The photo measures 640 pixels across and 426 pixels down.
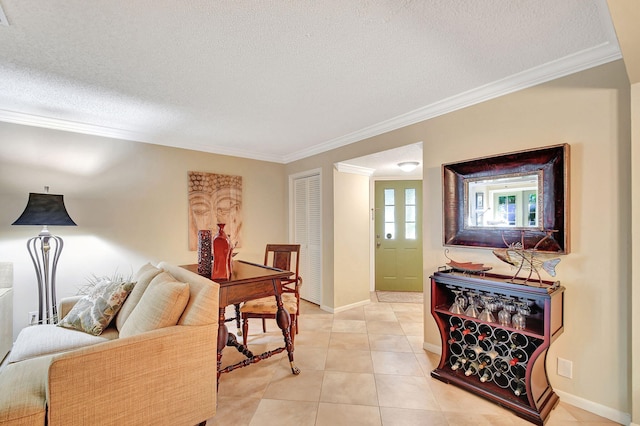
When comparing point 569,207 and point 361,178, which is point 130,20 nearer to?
point 569,207

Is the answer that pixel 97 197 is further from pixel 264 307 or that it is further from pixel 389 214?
pixel 389 214

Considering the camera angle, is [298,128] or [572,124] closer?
[572,124]

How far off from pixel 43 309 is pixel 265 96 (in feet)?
9.78

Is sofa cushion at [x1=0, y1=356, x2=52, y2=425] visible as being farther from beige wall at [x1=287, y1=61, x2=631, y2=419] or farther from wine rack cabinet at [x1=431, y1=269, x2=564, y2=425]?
beige wall at [x1=287, y1=61, x2=631, y2=419]

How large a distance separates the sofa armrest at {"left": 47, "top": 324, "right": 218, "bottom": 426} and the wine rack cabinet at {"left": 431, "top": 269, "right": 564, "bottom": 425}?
174 centimetres

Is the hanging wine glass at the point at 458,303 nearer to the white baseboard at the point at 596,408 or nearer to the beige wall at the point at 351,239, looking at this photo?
the white baseboard at the point at 596,408

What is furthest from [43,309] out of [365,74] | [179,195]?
[365,74]

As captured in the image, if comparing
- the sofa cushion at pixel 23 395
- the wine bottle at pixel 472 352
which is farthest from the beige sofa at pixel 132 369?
the wine bottle at pixel 472 352

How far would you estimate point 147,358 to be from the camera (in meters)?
1.53

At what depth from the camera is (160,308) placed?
169 centimetres

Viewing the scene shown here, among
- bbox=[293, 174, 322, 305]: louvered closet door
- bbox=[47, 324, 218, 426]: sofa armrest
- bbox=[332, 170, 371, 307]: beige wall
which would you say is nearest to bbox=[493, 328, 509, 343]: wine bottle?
bbox=[47, 324, 218, 426]: sofa armrest

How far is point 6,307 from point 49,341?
1.23 m

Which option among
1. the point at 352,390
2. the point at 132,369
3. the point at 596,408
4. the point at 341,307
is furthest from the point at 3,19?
the point at 596,408

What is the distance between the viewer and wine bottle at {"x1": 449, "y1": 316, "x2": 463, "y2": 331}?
2.28m
